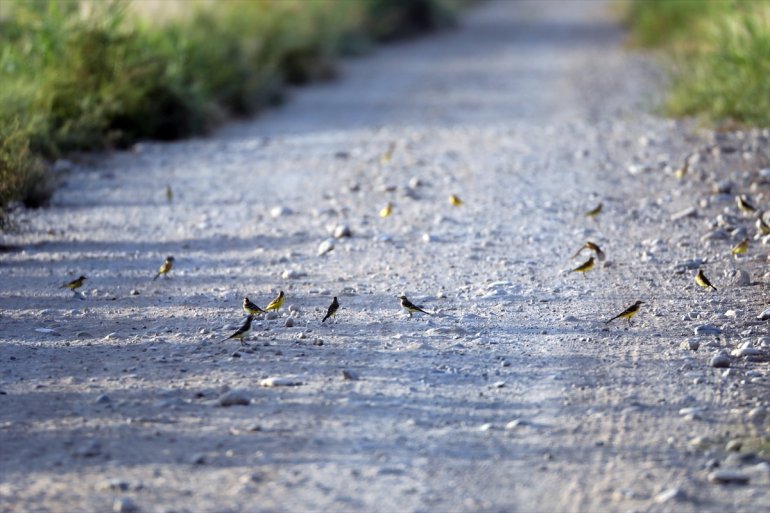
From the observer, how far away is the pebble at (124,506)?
4117mm

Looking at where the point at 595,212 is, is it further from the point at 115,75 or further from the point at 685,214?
the point at 115,75

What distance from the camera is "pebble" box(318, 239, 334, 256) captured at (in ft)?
26.1

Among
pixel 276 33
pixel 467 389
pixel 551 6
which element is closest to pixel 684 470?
pixel 467 389

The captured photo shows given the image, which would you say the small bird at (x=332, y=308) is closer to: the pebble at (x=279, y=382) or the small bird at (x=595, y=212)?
the pebble at (x=279, y=382)

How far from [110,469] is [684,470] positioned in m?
2.27

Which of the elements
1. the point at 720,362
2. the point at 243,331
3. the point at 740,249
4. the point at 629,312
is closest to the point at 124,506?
the point at 243,331

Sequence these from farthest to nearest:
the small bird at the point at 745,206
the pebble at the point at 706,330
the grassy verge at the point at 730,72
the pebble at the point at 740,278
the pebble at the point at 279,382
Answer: the grassy verge at the point at 730,72 < the small bird at the point at 745,206 < the pebble at the point at 740,278 < the pebble at the point at 706,330 < the pebble at the point at 279,382

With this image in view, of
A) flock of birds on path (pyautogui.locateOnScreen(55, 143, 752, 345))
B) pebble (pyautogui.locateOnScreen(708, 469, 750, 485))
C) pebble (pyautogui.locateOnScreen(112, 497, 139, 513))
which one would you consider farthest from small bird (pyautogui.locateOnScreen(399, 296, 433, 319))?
pebble (pyautogui.locateOnScreen(112, 497, 139, 513))

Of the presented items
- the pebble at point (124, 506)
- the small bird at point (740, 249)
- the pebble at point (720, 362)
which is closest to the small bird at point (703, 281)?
the small bird at point (740, 249)

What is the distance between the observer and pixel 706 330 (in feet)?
19.8

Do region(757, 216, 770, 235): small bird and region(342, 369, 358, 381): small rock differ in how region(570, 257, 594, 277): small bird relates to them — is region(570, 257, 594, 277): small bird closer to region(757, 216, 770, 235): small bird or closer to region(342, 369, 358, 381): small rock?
region(757, 216, 770, 235): small bird

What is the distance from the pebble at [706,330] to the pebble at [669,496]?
6.43ft

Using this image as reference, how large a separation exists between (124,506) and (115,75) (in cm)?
887

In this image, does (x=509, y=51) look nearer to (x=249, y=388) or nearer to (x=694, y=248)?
(x=694, y=248)
